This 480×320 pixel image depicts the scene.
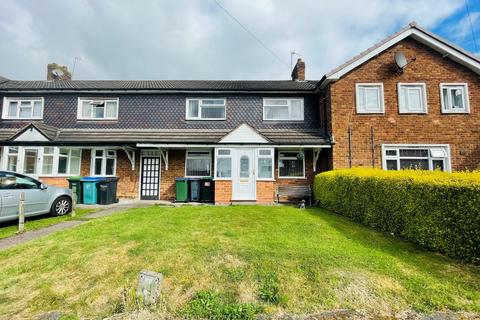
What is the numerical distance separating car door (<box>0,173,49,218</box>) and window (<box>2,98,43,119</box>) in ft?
28.2

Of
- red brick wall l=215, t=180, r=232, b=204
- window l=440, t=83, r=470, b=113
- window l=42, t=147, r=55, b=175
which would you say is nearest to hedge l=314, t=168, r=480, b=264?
red brick wall l=215, t=180, r=232, b=204

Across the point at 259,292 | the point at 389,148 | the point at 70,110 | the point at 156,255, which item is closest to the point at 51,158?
the point at 70,110

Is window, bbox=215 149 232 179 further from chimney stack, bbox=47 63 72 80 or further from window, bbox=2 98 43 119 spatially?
chimney stack, bbox=47 63 72 80

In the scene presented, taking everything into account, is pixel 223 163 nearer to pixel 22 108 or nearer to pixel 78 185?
pixel 78 185

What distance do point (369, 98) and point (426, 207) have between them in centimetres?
797

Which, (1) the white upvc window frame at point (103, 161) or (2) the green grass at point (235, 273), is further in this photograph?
(1) the white upvc window frame at point (103, 161)

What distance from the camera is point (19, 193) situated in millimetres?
6930

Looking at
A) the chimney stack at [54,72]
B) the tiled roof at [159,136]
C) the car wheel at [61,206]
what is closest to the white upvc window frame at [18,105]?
the tiled roof at [159,136]

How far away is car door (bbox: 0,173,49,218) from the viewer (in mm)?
6672

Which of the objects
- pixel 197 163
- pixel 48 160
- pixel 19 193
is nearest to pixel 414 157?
pixel 197 163

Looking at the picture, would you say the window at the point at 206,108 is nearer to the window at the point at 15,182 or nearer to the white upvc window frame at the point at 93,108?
the white upvc window frame at the point at 93,108

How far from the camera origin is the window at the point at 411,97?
448 inches

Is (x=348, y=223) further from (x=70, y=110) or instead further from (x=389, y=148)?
(x=70, y=110)

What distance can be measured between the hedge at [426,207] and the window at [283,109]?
6.55 m
